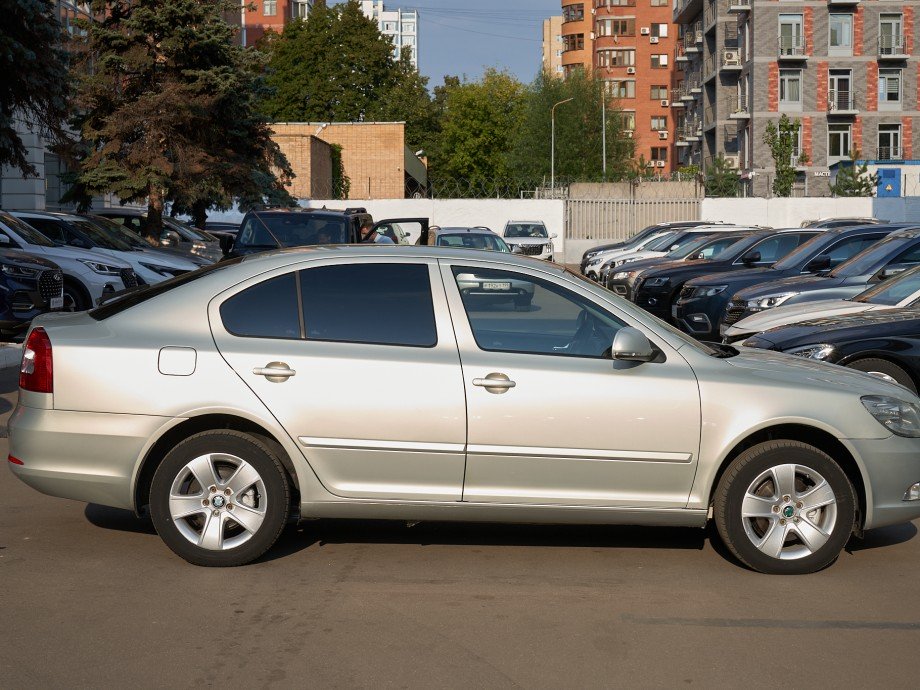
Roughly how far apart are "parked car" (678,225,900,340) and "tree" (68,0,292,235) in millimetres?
16240

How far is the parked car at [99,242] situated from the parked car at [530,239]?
1787cm

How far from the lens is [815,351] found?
9828 millimetres

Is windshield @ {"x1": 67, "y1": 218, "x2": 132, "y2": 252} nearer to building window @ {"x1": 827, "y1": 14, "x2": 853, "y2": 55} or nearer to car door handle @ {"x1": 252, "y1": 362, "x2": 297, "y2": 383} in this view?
car door handle @ {"x1": 252, "y1": 362, "x2": 297, "y2": 383}

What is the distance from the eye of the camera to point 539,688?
14.8 ft

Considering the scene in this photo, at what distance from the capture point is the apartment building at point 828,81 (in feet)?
216

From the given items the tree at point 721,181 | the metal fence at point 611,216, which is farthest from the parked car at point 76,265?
the tree at point 721,181

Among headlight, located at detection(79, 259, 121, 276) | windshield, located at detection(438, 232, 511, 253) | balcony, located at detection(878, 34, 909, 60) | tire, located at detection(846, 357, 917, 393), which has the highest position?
balcony, located at detection(878, 34, 909, 60)

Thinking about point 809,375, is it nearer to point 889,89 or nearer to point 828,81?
point 828,81

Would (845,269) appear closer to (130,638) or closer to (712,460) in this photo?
(712,460)

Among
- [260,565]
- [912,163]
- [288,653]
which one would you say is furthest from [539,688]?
[912,163]

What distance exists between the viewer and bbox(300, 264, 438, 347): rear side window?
614 centimetres

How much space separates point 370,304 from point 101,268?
1376 cm

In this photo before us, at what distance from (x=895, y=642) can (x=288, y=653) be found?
2500mm

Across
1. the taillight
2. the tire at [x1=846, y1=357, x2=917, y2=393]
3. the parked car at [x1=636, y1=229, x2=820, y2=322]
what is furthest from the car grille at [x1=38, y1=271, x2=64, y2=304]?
the tire at [x1=846, y1=357, x2=917, y2=393]
